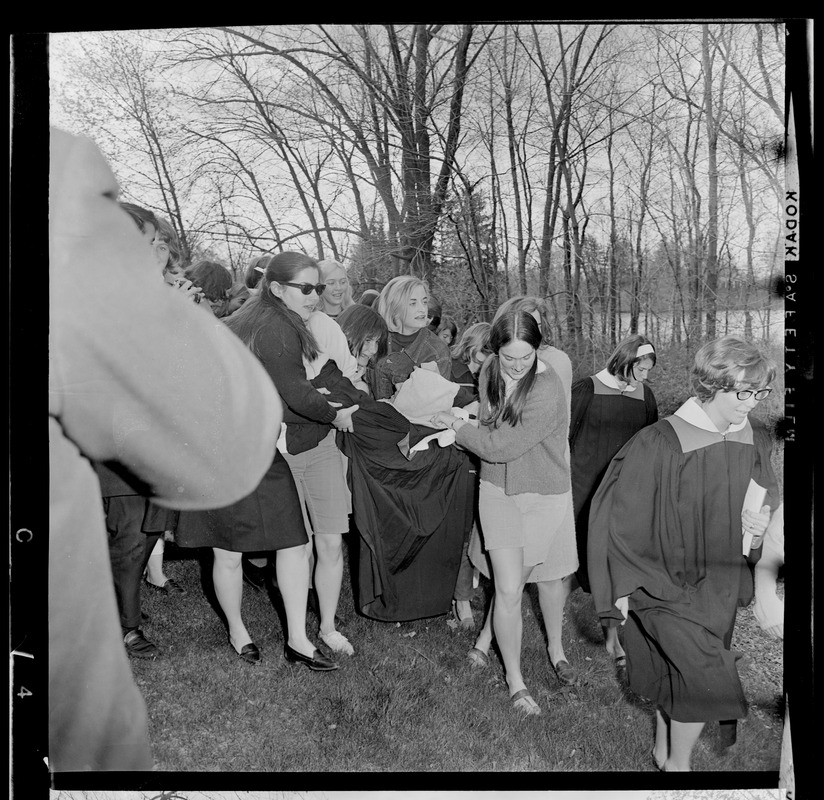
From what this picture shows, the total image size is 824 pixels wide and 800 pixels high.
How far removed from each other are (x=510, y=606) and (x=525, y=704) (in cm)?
39

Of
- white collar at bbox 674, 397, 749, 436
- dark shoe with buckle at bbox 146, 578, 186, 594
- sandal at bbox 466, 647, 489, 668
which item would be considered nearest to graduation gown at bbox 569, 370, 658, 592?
white collar at bbox 674, 397, 749, 436

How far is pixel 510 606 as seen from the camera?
130 inches

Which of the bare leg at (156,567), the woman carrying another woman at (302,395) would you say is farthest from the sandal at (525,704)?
the bare leg at (156,567)

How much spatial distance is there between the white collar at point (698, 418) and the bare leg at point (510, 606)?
0.82 meters

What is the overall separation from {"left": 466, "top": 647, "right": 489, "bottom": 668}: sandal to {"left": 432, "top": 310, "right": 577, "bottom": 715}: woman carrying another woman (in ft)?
0.34

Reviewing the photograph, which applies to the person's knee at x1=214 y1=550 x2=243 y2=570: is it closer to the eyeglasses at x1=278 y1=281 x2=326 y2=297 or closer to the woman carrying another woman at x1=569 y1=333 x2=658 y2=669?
the eyeglasses at x1=278 y1=281 x2=326 y2=297

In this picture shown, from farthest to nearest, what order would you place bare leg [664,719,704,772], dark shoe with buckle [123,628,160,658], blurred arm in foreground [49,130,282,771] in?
dark shoe with buckle [123,628,160,658], blurred arm in foreground [49,130,282,771], bare leg [664,719,704,772]

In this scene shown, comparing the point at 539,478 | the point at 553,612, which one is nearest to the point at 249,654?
the point at 553,612

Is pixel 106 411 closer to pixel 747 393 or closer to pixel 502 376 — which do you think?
pixel 502 376

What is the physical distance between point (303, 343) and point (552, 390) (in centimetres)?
99

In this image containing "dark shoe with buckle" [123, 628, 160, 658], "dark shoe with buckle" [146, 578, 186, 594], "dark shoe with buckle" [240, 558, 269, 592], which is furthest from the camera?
"dark shoe with buckle" [240, 558, 269, 592]

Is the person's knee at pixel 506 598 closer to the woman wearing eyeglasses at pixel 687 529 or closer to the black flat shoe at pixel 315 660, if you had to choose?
the woman wearing eyeglasses at pixel 687 529

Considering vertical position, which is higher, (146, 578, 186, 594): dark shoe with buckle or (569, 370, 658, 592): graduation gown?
(569, 370, 658, 592): graduation gown

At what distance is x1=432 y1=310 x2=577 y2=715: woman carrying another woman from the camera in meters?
3.24
